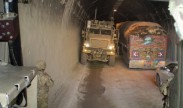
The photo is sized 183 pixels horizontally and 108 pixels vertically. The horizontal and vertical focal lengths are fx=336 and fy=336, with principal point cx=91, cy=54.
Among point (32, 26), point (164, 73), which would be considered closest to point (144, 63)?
point (164, 73)

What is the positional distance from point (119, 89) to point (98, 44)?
7712 millimetres

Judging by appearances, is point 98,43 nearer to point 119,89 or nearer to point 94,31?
point 94,31

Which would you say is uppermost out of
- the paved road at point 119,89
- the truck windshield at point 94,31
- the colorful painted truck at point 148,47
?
the truck windshield at point 94,31

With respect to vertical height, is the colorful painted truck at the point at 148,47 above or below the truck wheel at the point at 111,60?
above

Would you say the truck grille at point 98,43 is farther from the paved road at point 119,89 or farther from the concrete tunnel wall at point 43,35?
the concrete tunnel wall at point 43,35

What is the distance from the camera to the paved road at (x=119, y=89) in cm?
1085

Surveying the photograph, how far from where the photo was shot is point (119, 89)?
1323cm

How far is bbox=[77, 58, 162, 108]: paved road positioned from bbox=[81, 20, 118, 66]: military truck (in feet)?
4.99

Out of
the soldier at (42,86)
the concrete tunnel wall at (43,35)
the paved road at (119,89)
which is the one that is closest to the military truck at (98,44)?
the paved road at (119,89)

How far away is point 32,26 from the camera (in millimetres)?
7398

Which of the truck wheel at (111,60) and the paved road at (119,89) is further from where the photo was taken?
the truck wheel at (111,60)

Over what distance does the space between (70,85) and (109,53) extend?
7063mm

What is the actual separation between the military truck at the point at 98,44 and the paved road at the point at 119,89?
1.52 m

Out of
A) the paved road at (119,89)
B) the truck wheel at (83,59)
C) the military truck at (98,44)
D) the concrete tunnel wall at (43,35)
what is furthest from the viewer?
the truck wheel at (83,59)
